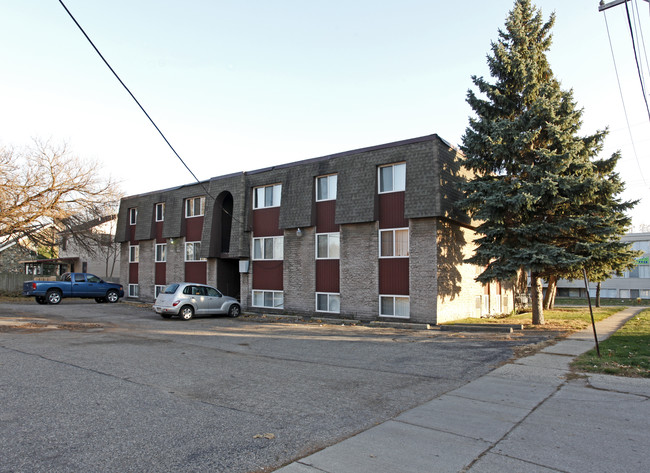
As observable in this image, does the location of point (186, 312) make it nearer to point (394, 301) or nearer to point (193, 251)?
point (193, 251)

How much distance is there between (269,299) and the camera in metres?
22.9

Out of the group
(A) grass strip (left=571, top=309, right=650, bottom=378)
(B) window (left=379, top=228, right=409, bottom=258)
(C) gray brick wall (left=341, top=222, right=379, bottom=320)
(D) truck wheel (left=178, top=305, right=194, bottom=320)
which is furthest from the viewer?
→ (D) truck wheel (left=178, top=305, right=194, bottom=320)

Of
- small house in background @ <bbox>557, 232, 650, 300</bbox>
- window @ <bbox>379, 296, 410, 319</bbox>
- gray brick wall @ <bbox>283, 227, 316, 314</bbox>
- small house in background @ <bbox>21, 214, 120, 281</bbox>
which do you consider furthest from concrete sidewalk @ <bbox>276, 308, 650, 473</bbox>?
small house in background @ <bbox>557, 232, 650, 300</bbox>

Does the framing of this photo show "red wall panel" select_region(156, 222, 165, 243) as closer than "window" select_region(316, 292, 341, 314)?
No

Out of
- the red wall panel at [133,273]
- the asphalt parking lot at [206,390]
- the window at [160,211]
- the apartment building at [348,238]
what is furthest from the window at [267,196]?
the red wall panel at [133,273]

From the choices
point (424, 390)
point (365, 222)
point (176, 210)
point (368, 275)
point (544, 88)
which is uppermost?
point (544, 88)

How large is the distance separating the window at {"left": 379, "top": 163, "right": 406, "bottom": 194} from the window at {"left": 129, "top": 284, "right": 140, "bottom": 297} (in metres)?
20.6

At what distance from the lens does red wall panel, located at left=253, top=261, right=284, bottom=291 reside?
22.5 meters

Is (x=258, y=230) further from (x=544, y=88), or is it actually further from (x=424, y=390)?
(x=424, y=390)

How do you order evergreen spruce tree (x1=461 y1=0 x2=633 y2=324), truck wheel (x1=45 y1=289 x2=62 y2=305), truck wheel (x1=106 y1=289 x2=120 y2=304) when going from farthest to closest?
1. truck wheel (x1=106 y1=289 x2=120 y2=304)
2. truck wheel (x1=45 y1=289 x2=62 y2=305)
3. evergreen spruce tree (x1=461 y1=0 x2=633 y2=324)

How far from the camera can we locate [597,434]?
557 centimetres

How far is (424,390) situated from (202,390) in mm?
3840

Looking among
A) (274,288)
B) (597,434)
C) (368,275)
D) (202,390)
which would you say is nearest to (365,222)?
(368,275)

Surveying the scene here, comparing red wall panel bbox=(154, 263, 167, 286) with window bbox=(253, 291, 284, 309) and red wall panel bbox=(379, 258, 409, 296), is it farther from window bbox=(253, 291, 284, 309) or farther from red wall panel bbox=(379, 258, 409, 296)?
red wall panel bbox=(379, 258, 409, 296)
